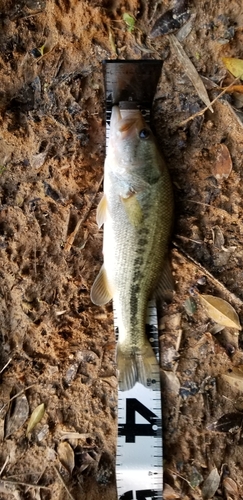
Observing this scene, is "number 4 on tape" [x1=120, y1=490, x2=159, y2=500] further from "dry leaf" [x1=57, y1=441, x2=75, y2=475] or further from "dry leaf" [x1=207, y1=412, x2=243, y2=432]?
"dry leaf" [x1=207, y1=412, x2=243, y2=432]

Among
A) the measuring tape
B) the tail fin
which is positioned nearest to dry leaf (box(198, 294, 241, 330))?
the measuring tape

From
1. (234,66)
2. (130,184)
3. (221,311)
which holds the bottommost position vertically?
(221,311)

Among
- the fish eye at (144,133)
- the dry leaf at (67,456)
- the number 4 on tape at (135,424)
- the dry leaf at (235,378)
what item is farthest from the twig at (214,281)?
the dry leaf at (67,456)

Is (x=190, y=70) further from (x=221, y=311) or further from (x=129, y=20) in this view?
(x=221, y=311)

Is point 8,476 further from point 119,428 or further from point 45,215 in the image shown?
point 45,215

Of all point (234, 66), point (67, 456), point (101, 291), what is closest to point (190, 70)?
point (234, 66)

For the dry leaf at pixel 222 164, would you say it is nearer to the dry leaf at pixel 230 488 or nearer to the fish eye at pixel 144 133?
the fish eye at pixel 144 133
